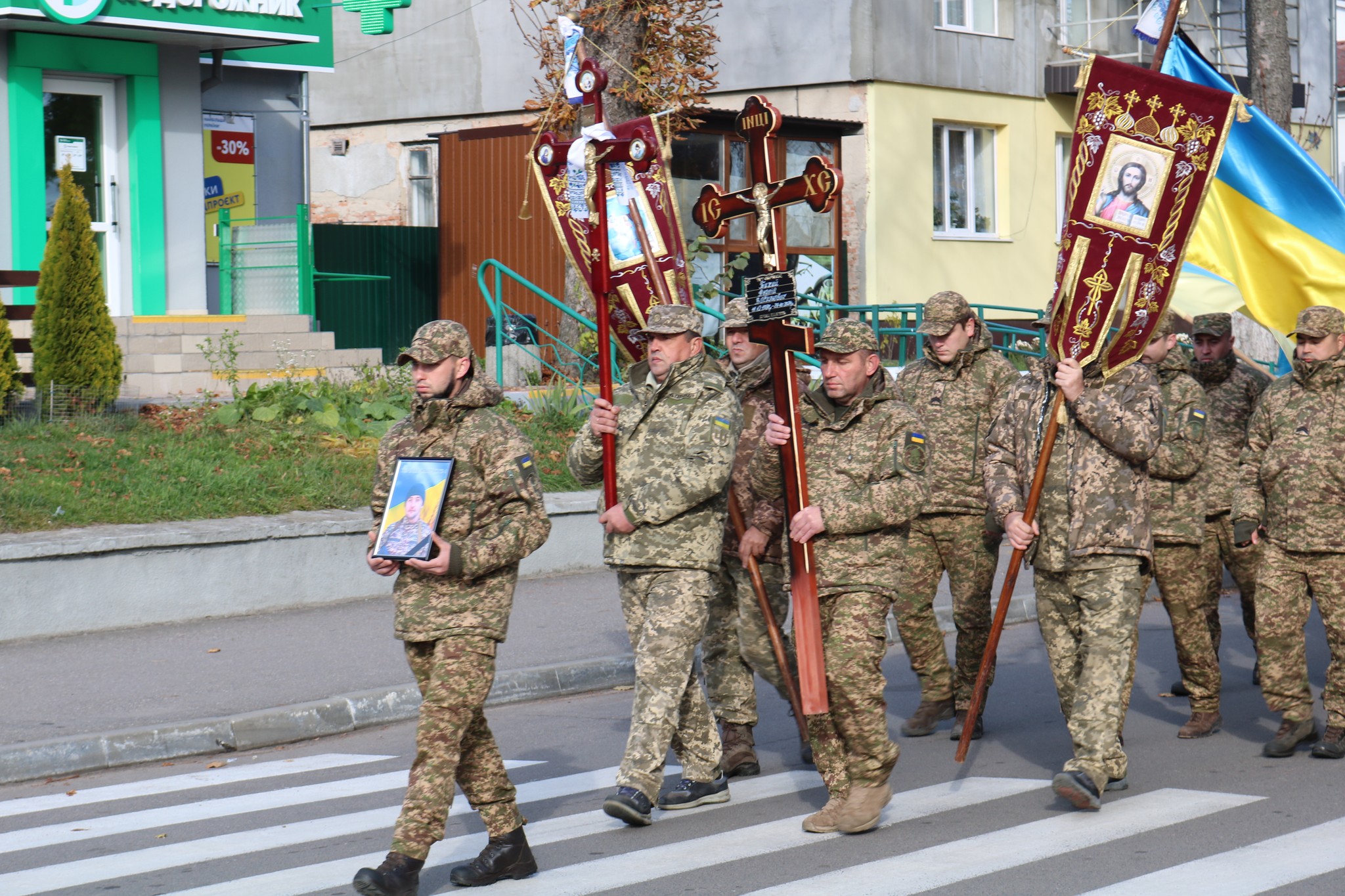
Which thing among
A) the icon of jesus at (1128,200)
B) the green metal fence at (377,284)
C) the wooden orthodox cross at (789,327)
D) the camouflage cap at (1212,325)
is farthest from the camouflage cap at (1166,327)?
the green metal fence at (377,284)

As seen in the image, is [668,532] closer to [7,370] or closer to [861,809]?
[861,809]

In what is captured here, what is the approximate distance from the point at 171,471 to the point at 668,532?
643cm

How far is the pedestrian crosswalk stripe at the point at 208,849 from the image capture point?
5852 millimetres

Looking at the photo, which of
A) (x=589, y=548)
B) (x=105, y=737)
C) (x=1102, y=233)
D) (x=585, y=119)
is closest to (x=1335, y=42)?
(x=585, y=119)

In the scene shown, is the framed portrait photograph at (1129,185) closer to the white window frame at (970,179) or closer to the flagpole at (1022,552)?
the flagpole at (1022,552)

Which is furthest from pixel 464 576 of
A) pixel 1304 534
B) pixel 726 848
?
pixel 1304 534

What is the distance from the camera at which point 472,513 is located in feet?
18.6

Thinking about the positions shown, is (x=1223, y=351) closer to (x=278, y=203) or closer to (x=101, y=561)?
(x=101, y=561)

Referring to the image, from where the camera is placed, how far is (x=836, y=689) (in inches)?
245

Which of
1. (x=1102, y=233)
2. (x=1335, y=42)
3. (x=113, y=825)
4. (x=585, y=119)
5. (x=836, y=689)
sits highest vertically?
(x=1335, y=42)

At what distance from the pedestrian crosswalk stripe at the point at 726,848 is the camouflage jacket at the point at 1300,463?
1.80 meters

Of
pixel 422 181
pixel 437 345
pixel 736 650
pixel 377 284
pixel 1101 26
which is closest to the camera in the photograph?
pixel 437 345

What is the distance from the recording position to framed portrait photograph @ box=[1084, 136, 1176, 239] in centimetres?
695

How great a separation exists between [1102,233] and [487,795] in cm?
352
